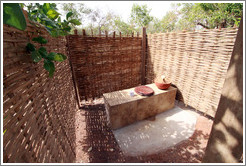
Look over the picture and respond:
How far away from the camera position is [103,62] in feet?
14.3

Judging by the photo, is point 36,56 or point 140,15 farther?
point 140,15

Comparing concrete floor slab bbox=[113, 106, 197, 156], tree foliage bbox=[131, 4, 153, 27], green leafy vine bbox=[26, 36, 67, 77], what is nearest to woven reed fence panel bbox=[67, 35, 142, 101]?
concrete floor slab bbox=[113, 106, 197, 156]

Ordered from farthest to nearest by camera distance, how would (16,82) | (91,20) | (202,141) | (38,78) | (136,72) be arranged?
(91,20) → (136,72) → (202,141) → (38,78) → (16,82)

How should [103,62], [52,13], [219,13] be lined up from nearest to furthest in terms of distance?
[52,13]
[103,62]
[219,13]

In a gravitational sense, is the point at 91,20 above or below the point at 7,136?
above

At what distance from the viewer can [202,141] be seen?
2.82m

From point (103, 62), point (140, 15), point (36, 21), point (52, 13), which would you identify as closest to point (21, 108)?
point (36, 21)

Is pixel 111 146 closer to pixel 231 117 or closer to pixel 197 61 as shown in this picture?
pixel 231 117

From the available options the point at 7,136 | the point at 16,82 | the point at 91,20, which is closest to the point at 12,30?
the point at 16,82

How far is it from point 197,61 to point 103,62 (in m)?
3.16

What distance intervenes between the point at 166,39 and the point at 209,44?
1.38 metres

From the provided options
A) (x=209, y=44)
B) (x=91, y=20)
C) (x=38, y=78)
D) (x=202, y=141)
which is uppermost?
(x=91, y=20)

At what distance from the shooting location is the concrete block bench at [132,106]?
3.13 metres

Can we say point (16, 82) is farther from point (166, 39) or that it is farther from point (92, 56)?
point (166, 39)
